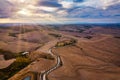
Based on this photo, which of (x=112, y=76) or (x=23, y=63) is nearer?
(x=112, y=76)

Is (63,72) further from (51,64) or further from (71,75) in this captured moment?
(51,64)

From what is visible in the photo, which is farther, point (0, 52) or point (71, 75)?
point (0, 52)

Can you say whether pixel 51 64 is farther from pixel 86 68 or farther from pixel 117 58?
pixel 117 58

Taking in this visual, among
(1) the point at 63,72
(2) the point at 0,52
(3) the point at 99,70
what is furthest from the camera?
(2) the point at 0,52

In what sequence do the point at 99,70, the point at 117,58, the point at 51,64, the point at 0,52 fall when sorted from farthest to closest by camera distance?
1. the point at 0,52
2. the point at 117,58
3. the point at 51,64
4. the point at 99,70

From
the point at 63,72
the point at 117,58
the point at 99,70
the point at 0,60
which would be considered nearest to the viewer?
the point at 63,72

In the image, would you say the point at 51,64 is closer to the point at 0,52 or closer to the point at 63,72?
the point at 63,72

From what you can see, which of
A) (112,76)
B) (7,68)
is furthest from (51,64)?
(112,76)

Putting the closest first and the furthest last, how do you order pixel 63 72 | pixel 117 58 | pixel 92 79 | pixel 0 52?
pixel 92 79 < pixel 63 72 < pixel 117 58 < pixel 0 52

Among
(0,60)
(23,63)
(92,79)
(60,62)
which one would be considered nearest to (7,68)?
(23,63)
